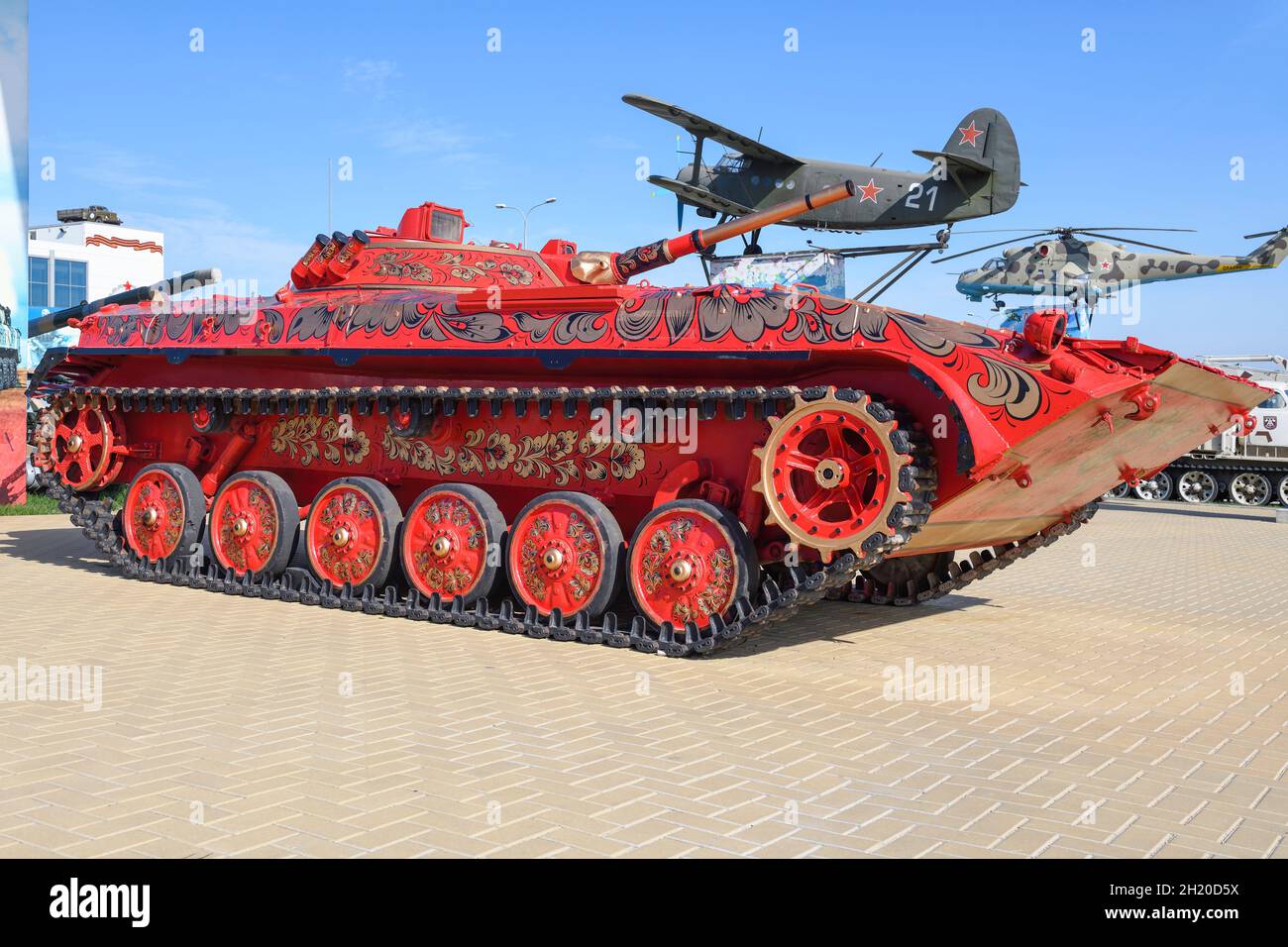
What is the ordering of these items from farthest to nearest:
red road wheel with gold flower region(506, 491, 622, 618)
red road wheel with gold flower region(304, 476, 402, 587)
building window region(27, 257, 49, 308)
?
1. building window region(27, 257, 49, 308)
2. red road wheel with gold flower region(304, 476, 402, 587)
3. red road wheel with gold flower region(506, 491, 622, 618)

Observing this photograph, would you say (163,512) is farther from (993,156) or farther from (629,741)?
(993,156)

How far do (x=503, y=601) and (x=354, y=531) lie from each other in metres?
1.62

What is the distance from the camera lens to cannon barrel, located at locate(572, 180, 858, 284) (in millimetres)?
9883

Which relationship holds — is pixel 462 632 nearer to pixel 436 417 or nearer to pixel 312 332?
pixel 436 417

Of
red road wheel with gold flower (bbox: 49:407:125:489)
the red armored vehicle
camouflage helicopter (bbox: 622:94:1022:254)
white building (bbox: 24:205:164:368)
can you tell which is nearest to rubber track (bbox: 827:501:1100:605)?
the red armored vehicle

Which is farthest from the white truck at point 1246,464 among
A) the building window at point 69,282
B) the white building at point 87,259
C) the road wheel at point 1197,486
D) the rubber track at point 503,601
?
the building window at point 69,282

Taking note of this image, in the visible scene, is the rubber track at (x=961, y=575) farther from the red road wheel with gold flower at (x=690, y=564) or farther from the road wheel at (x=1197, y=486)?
the road wheel at (x=1197, y=486)

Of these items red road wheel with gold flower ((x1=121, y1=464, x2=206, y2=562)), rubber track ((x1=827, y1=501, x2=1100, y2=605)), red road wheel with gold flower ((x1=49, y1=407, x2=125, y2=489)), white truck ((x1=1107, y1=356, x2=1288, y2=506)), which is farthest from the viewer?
white truck ((x1=1107, y1=356, x2=1288, y2=506))

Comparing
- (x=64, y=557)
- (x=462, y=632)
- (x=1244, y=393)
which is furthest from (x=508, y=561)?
(x=64, y=557)

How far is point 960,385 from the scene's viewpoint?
23.3 ft

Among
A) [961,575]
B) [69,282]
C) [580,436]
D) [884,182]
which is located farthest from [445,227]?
[69,282]

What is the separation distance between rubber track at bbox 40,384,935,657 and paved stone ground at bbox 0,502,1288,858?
242mm

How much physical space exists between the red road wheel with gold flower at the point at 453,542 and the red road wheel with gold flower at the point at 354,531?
0.59 feet

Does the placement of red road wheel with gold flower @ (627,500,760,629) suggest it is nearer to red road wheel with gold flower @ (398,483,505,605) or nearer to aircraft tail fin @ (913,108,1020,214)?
red road wheel with gold flower @ (398,483,505,605)
